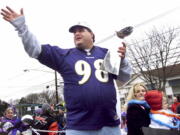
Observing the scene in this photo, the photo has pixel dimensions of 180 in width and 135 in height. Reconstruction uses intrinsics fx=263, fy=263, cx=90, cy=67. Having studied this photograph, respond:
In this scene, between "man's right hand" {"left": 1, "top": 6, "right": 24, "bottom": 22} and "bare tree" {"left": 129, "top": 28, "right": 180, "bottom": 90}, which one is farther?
"bare tree" {"left": 129, "top": 28, "right": 180, "bottom": 90}

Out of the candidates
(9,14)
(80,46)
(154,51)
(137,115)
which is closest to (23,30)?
(9,14)

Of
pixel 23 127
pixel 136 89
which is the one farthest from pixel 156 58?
pixel 136 89

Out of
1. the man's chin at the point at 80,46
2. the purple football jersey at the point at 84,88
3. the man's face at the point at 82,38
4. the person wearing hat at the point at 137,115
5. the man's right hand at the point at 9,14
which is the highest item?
the man's right hand at the point at 9,14

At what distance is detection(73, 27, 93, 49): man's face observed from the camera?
259cm

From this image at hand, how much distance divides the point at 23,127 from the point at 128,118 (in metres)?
3.74

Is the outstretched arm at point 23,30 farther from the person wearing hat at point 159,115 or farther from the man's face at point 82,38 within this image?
the person wearing hat at point 159,115

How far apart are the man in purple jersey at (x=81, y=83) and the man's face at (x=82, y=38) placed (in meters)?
0.01

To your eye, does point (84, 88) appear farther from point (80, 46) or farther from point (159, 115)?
point (159, 115)

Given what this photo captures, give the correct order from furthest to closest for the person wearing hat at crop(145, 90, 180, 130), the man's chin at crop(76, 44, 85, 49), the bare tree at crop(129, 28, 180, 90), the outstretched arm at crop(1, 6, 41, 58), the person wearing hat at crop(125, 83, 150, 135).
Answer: the bare tree at crop(129, 28, 180, 90) → the person wearing hat at crop(125, 83, 150, 135) → the person wearing hat at crop(145, 90, 180, 130) → the man's chin at crop(76, 44, 85, 49) → the outstretched arm at crop(1, 6, 41, 58)

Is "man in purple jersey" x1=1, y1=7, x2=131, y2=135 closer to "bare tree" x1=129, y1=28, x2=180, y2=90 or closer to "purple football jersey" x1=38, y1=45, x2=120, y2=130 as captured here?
"purple football jersey" x1=38, y1=45, x2=120, y2=130

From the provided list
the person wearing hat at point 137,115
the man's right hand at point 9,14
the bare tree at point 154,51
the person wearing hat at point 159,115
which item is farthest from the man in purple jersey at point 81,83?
the bare tree at point 154,51

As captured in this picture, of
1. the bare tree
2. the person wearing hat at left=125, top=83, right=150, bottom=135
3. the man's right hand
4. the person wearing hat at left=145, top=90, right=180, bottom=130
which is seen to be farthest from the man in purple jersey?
the bare tree

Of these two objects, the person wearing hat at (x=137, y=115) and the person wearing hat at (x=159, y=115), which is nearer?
the person wearing hat at (x=159, y=115)

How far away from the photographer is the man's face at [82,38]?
2590 millimetres
